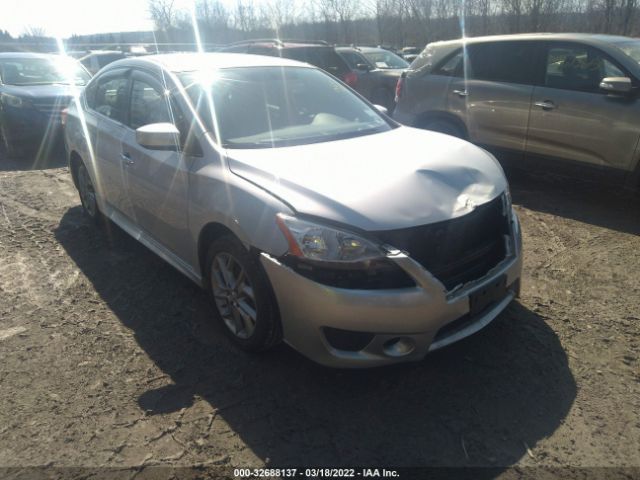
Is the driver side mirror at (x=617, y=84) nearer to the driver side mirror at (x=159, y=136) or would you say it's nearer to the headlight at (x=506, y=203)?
the headlight at (x=506, y=203)

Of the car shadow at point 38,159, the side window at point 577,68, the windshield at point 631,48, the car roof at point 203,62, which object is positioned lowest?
the car shadow at point 38,159

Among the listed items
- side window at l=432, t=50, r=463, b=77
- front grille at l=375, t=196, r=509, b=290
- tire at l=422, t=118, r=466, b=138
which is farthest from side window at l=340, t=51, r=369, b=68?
front grille at l=375, t=196, r=509, b=290

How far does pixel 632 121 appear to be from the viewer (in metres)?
4.80

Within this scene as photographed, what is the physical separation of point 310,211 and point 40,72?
861 cm

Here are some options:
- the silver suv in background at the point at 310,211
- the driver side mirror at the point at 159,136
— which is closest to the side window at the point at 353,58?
the silver suv in background at the point at 310,211

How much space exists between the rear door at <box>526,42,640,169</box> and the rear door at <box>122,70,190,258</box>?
13.4ft

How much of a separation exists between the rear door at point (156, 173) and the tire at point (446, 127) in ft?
13.1

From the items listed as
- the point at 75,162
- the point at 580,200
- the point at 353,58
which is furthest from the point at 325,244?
the point at 353,58

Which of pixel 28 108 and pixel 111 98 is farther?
pixel 28 108

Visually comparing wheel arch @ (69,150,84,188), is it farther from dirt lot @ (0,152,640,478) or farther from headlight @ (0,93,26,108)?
headlight @ (0,93,26,108)

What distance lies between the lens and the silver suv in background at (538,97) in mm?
4953

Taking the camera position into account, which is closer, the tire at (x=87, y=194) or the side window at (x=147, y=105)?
the side window at (x=147, y=105)

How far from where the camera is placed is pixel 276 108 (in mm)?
3520

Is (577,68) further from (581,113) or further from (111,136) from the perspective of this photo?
(111,136)
